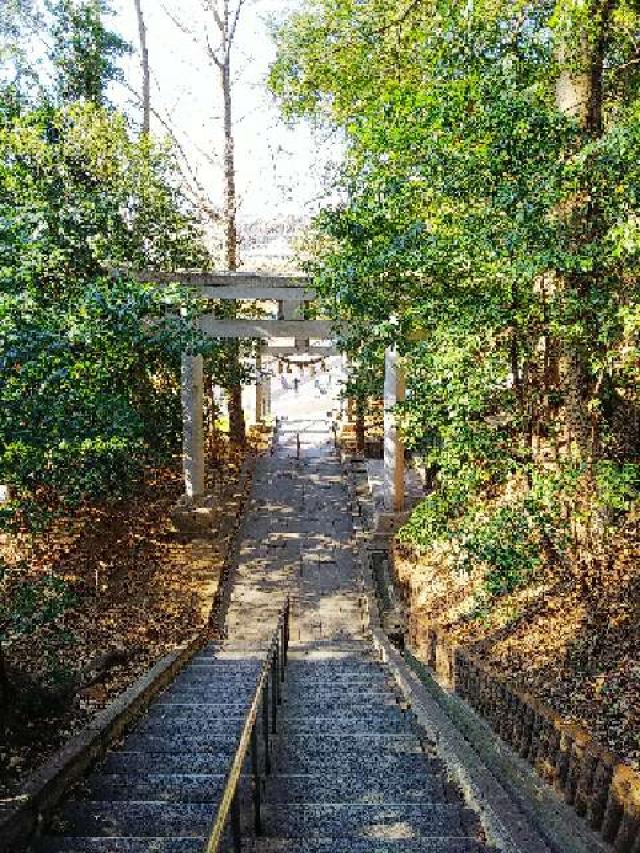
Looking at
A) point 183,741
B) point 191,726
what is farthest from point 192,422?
point 183,741

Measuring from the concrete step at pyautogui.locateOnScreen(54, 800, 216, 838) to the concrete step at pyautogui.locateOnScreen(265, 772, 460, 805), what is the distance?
0.50m

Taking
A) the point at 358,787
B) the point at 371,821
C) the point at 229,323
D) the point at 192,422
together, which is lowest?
the point at 358,787

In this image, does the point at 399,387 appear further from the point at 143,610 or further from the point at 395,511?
the point at 143,610

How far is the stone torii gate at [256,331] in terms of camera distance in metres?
11.4

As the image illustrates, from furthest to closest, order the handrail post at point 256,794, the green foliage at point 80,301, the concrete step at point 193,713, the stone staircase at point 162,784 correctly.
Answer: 1. the concrete step at point 193,713
2. the green foliage at point 80,301
3. the handrail post at point 256,794
4. the stone staircase at point 162,784

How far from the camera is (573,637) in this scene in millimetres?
7438

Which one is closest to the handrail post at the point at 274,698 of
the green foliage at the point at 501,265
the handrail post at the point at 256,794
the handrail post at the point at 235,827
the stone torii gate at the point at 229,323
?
the handrail post at the point at 256,794

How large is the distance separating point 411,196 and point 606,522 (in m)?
3.90

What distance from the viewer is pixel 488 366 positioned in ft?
20.6

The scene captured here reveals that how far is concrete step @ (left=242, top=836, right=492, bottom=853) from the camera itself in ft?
10.7

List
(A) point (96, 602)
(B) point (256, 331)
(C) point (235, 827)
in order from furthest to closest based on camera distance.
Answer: (B) point (256, 331) < (A) point (96, 602) < (C) point (235, 827)

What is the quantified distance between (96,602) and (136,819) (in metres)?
7.26

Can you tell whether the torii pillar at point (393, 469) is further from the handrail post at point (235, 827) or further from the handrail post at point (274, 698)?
the handrail post at point (235, 827)

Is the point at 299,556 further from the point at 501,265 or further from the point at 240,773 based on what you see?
the point at 240,773
